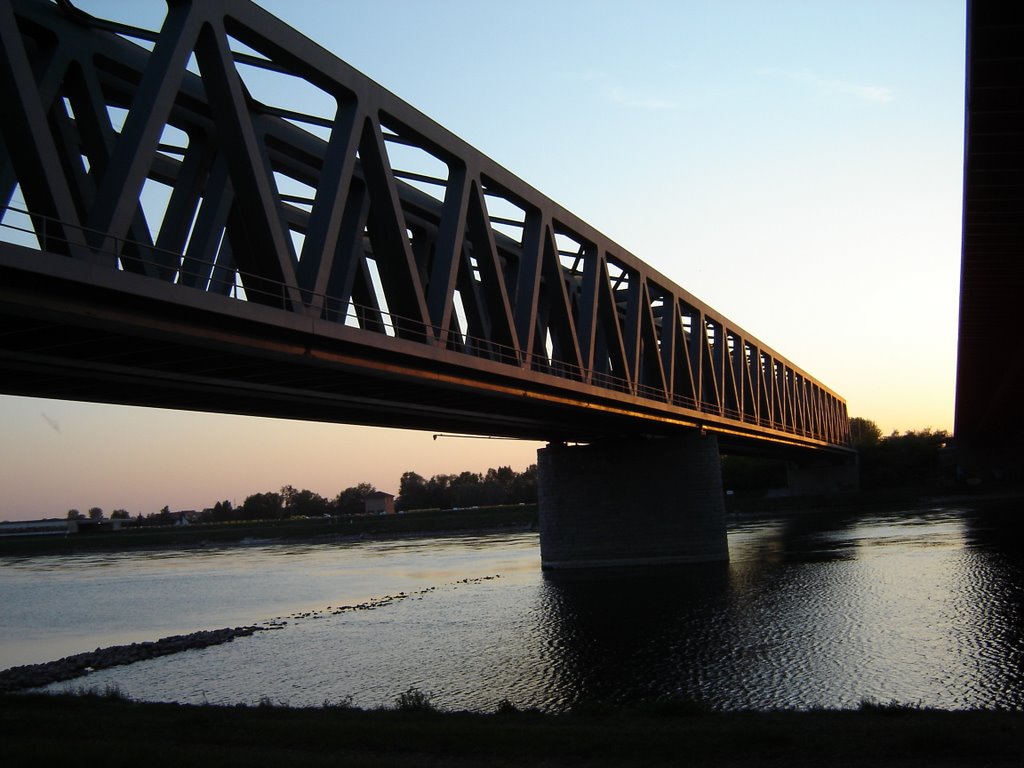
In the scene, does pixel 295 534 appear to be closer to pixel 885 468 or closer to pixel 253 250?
pixel 885 468

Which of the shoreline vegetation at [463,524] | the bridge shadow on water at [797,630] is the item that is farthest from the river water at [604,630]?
the shoreline vegetation at [463,524]

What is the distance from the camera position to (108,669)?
28500mm

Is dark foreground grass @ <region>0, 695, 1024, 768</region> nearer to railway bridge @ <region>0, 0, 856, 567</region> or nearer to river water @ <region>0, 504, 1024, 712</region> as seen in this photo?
river water @ <region>0, 504, 1024, 712</region>

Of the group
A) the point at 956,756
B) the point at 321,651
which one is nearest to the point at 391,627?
the point at 321,651

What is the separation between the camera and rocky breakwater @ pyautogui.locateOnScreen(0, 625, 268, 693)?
26688 mm

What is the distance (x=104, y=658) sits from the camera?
2989cm

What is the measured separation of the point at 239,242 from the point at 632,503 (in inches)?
1194

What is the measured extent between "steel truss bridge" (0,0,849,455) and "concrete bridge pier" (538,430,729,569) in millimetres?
13714

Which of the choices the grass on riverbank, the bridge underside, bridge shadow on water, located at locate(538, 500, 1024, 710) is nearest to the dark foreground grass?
bridge shadow on water, located at locate(538, 500, 1024, 710)

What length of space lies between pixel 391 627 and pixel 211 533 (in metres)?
128

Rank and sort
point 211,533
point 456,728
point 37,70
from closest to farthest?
1. point 456,728
2. point 37,70
3. point 211,533

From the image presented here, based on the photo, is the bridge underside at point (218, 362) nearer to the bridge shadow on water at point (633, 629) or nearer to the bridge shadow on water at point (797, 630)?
the bridge shadow on water at point (633, 629)

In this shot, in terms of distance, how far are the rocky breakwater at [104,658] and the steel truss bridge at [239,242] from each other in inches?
355

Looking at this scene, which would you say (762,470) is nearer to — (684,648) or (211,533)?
(211,533)
